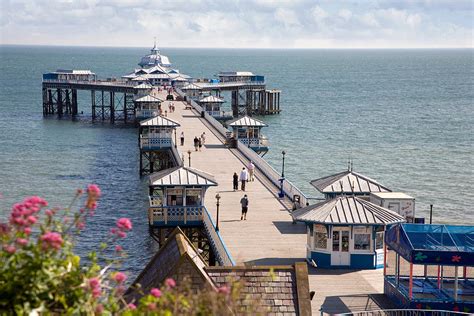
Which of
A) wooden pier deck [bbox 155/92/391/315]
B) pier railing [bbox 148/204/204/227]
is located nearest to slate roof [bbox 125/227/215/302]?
wooden pier deck [bbox 155/92/391/315]

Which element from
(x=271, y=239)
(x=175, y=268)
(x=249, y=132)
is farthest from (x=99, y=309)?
(x=249, y=132)

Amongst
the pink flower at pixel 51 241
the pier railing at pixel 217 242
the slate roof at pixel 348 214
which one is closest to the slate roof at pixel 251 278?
the pier railing at pixel 217 242

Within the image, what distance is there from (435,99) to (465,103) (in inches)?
270

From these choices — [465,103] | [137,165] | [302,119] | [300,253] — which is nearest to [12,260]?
[300,253]

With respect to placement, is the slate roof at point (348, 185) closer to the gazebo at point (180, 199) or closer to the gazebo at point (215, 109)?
the gazebo at point (180, 199)

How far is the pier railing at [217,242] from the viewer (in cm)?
2164

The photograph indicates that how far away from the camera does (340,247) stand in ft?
73.7

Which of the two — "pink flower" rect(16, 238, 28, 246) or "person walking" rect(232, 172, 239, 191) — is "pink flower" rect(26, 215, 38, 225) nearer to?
"pink flower" rect(16, 238, 28, 246)

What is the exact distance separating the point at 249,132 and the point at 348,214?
27035 millimetres

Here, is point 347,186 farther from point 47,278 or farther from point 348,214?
point 47,278

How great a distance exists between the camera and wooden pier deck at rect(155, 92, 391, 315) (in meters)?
19.6

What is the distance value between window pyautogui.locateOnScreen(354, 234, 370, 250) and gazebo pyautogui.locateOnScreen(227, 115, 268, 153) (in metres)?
26.4

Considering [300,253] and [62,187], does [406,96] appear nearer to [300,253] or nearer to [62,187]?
[62,187]

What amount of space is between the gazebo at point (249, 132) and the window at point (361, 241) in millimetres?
26373
